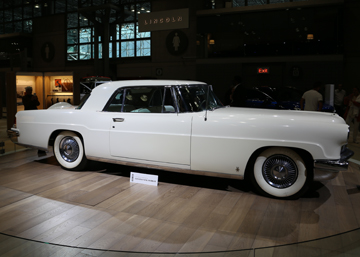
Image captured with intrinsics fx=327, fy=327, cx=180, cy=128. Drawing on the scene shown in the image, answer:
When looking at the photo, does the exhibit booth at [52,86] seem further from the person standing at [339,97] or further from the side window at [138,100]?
the person standing at [339,97]

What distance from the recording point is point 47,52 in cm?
2534

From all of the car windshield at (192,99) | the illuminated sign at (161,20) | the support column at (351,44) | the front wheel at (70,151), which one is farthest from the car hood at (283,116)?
the support column at (351,44)

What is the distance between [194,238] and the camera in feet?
10.3

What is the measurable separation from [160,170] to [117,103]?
139 centimetres

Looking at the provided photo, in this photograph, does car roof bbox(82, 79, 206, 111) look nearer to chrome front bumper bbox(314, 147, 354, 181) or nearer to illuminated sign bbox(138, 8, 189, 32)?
chrome front bumper bbox(314, 147, 354, 181)

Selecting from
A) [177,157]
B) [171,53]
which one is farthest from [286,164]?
[171,53]

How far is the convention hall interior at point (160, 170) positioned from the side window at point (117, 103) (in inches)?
43.0

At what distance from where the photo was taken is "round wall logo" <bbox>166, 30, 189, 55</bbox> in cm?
1974

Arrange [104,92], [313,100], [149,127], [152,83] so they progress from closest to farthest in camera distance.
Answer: [149,127] < [152,83] < [104,92] < [313,100]

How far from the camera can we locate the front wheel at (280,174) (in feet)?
13.4

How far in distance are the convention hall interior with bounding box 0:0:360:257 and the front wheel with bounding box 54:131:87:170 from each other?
0.59ft

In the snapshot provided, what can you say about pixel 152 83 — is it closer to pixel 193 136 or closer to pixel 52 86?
pixel 193 136

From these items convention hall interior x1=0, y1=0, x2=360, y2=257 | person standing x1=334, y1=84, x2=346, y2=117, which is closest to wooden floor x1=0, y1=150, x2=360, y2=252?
convention hall interior x1=0, y1=0, x2=360, y2=257

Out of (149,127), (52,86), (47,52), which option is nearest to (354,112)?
(149,127)
